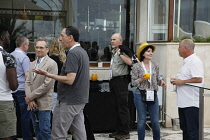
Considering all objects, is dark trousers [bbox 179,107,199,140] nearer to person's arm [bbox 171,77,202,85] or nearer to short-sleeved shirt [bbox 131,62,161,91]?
person's arm [bbox 171,77,202,85]

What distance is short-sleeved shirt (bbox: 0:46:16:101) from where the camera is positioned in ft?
12.8

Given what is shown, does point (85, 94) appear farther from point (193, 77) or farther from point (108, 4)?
point (108, 4)

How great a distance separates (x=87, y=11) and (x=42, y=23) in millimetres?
1082

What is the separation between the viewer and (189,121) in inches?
189

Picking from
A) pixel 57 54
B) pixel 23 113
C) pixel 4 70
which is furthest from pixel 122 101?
pixel 4 70

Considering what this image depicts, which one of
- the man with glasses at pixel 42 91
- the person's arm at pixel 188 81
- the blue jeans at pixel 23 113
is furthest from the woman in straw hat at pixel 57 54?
the person's arm at pixel 188 81

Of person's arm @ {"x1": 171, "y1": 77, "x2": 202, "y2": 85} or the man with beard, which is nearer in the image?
the man with beard

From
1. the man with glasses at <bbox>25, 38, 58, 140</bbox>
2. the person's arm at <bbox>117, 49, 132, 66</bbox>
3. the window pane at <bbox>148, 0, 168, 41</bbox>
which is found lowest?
the man with glasses at <bbox>25, 38, 58, 140</bbox>

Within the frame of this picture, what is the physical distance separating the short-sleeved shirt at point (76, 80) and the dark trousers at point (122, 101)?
202 centimetres

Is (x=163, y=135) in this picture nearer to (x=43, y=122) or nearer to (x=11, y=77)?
(x=43, y=122)

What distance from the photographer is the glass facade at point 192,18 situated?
744cm

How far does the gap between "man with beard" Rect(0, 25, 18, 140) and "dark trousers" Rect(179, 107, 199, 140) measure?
2132mm

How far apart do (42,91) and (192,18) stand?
4.14 m

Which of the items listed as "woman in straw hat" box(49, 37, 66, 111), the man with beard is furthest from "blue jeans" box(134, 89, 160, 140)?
the man with beard
